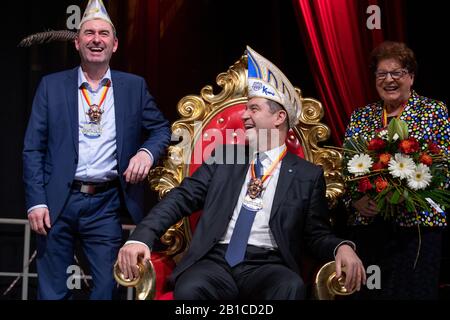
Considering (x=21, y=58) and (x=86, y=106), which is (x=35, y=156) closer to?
(x=86, y=106)

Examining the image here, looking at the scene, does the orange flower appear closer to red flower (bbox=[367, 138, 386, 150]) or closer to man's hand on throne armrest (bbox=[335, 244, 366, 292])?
red flower (bbox=[367, 138, 386, 150])

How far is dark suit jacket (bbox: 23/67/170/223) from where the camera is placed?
408cm

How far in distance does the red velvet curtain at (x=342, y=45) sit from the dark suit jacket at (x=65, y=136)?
0.97m

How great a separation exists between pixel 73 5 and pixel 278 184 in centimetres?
191

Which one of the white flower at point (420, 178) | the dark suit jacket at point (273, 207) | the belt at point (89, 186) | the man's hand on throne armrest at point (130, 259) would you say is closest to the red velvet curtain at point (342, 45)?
the dark suit jacket at point (273, 207)

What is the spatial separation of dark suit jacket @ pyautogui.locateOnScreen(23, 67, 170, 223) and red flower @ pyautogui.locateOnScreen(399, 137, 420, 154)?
117cm

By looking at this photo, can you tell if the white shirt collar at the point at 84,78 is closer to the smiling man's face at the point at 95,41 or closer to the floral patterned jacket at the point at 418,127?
the smiling man's face at the point at 95,41

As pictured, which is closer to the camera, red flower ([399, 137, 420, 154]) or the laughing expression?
red flower ([399, 137, 420, 154])

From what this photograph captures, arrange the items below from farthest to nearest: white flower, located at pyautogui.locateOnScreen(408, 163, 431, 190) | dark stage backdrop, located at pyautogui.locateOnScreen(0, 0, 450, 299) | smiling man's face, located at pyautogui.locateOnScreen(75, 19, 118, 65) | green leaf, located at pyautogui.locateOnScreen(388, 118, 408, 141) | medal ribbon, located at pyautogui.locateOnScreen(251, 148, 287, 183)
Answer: dark stage backdrop, located at pyautogui.locateOnScreen(0, 0, 450, 299)
smiling man's face, located at pyautogui.locateOnScreen(75, 19, 118, 65)
medal ribbon, located at pyautogui.locateOnScreen(251, 148, 287, 183)
green leaf, located at pyautogui.locateOnScreen(388, 118, 408, 141)
white flower, located at pyautogui.locateOnScreen(408, 163, 431, 190)

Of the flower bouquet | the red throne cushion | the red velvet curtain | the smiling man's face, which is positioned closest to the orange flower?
the flower bouquet

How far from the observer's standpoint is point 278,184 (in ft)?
13.3

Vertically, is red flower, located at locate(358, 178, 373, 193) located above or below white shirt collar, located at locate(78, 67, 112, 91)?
below

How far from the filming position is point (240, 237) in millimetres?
3922
